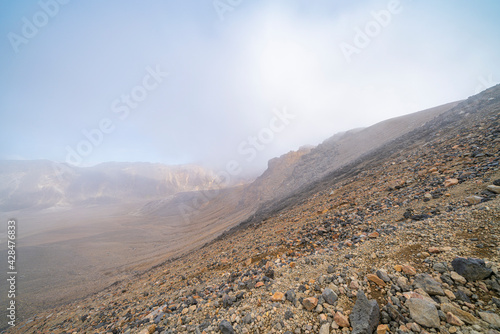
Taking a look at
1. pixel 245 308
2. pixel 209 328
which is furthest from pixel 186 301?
pixel 245 308

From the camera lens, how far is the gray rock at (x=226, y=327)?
263cm

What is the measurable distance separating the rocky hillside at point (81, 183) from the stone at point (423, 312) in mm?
106529

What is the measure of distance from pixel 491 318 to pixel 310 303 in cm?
182

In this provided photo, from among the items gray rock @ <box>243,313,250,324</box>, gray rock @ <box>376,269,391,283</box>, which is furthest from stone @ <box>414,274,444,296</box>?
gray rock @ <box>243,313,250,324</box>

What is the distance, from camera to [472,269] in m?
2.20

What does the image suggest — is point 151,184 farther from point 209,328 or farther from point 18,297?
point 209,328

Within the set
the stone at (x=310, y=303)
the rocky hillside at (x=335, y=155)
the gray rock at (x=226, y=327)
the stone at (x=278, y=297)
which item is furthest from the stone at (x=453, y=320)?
the rocky hillside at (x=335, y=155)

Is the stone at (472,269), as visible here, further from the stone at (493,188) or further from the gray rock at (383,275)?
the stone at (493,188)

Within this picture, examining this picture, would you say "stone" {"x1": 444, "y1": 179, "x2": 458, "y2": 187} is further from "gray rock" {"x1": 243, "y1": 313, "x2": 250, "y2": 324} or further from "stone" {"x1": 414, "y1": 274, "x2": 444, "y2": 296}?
"gray rock" {"x1": 243, "y1": 313, "x2": 250, "y2": 324}

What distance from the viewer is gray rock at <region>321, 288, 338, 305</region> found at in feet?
8.19

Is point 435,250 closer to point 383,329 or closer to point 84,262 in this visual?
point 383,329

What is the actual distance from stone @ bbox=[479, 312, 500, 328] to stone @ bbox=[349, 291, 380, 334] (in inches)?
36.1

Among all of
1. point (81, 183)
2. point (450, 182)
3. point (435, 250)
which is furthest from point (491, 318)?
point (81, 183)

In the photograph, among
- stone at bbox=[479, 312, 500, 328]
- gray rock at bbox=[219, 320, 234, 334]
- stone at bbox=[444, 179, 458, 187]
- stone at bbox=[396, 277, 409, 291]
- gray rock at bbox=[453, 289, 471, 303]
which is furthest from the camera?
stone at bbox=[444, 179, 458, 187]
